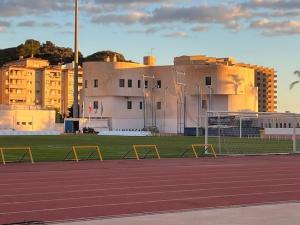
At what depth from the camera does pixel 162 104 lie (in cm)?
12656

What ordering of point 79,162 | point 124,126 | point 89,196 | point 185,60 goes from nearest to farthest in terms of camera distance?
1. point 89,196
2. point 79,162
3. point 124,126
4. point 185,60

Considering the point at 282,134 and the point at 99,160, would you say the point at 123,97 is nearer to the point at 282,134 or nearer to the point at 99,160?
the point at 282,134

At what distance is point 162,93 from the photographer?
12694cm

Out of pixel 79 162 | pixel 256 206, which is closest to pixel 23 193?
pixel 256 206

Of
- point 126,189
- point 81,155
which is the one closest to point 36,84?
point 81,155

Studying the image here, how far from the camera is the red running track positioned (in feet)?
44.8

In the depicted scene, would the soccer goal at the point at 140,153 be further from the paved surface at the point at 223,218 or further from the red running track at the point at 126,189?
the paved surface at the point at 223,218

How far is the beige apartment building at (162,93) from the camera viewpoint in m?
121

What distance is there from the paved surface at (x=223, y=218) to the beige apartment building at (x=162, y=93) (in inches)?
4175

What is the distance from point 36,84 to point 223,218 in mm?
172246

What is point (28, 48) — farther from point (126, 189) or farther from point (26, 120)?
point (126, 189)

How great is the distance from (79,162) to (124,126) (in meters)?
92.1

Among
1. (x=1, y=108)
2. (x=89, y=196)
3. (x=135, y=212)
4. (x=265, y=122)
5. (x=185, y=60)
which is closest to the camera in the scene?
(x=135, y=212)

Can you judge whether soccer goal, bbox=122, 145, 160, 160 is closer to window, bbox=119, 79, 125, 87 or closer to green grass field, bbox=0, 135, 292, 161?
green grass field, bbox=0, 135, 292, 161
